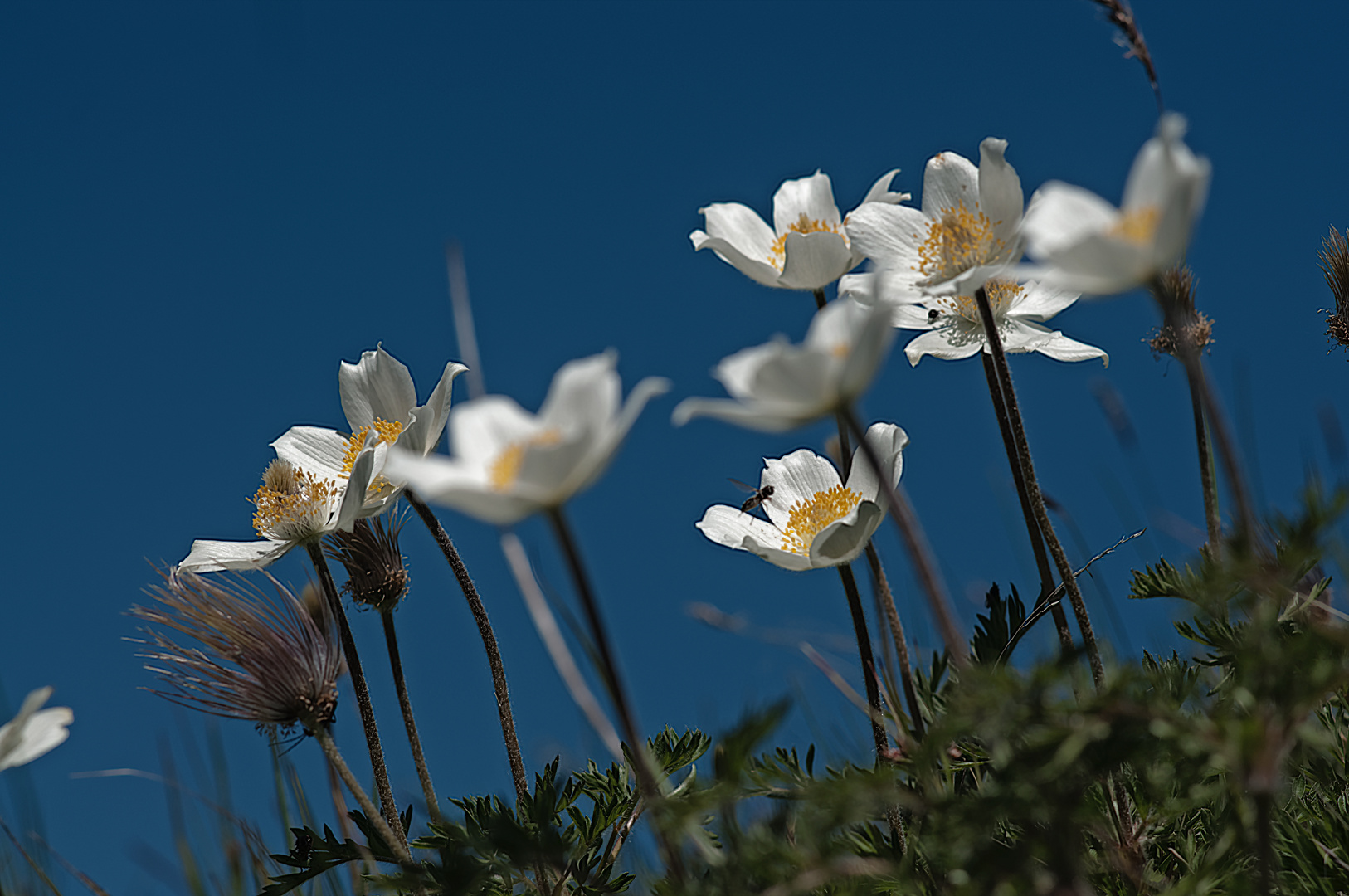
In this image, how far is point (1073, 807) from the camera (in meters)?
1.53

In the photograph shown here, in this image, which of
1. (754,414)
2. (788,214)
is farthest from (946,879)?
(788,214)

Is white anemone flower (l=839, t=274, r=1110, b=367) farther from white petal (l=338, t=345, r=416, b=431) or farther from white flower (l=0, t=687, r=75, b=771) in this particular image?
white flower (l=0, t=687, r=75, b=771)

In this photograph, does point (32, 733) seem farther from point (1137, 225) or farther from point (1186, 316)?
point (1186, 316)

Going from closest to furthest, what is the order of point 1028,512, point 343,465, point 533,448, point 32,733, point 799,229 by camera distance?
1. point 533,448
2. point 32,733
3. point 1028,512
4. point 799,229
5. point 343,465

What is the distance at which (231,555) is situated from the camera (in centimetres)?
307

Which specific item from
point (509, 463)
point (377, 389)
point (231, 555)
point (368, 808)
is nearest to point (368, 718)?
point (368, 808)

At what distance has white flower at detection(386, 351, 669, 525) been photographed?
4.89 feet

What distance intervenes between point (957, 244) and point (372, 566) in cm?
186

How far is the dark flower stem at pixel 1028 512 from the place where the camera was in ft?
8.52

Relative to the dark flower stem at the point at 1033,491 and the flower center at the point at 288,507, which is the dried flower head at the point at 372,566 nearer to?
the flower center at the point at 288,507

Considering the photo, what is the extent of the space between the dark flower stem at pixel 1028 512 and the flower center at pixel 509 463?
135cm

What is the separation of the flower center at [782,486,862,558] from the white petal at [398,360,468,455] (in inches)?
38.0

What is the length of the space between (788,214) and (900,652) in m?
1.39

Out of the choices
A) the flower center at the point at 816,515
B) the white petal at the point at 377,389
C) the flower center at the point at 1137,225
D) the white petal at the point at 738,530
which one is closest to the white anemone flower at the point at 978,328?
the flower center at the point at 816,515
